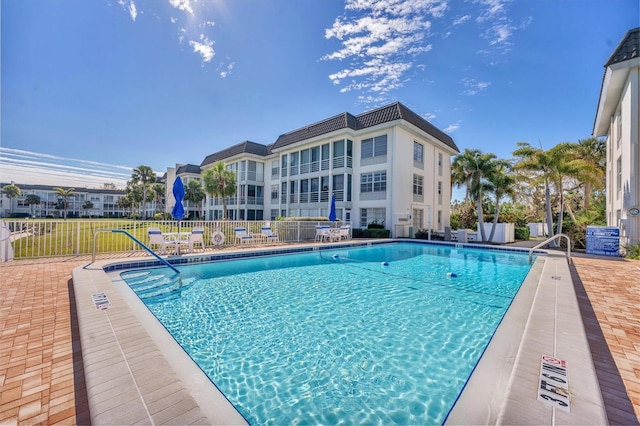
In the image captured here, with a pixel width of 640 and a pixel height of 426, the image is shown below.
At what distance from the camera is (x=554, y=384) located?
226 centimetres

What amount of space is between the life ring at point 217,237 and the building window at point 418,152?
1590cm

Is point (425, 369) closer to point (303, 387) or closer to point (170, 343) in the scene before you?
point (303, 387)

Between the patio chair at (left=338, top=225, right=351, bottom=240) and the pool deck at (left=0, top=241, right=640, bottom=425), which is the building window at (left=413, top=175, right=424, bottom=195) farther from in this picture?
the pool deck at (left=0, top=241, right=640, bottom=425)

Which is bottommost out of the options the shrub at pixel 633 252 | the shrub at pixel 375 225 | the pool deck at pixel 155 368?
the pool deck at pixel 155 368

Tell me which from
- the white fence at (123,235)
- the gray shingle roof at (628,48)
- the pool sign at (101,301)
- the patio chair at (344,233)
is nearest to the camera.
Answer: the pool sign at (101,301)

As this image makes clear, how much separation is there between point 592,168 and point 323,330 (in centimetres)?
1852

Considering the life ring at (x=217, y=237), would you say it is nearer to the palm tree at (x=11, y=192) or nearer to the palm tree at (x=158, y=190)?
the palm tree at (x=158, y=190)

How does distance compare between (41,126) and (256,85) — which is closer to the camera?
(256,85)

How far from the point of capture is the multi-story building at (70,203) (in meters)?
69.7

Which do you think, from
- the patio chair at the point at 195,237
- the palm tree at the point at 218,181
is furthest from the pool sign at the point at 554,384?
the palm tree at the point at 218,181

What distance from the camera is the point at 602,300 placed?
16.8 ft

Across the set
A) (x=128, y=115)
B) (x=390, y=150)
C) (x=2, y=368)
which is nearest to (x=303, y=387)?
(x=2, y=368)

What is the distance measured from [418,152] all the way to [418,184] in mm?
2672

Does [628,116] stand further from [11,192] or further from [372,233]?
[11,192]
